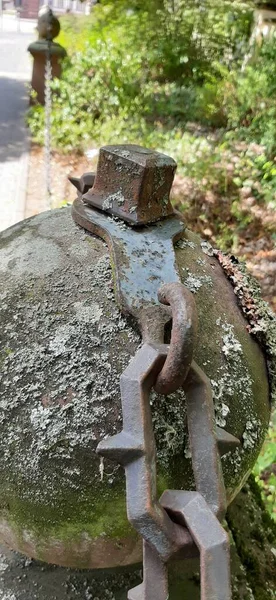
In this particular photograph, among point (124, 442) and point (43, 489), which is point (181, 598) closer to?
point (43, 489)

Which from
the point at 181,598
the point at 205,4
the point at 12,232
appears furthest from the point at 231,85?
the point at 181,598

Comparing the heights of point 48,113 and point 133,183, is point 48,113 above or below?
below

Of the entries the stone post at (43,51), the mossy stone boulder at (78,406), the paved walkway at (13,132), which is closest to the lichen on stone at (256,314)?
the mossy stone boulder at (78,406)

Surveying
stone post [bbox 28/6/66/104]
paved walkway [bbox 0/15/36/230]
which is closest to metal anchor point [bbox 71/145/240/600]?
paved walkway [bbox 0/15/36/230]

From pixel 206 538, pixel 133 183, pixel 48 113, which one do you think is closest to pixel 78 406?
pixel 206 538

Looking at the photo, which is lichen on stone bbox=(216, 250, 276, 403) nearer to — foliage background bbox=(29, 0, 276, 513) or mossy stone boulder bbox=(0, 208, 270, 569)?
mossy stone boulder bbox=(0, 208, 270, 569)

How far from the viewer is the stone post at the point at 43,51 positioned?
8.33 m

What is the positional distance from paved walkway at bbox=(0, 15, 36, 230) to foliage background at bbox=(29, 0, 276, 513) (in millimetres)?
368

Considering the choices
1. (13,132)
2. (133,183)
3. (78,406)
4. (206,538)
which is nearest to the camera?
(206,538)

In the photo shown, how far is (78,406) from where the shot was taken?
1269 mm

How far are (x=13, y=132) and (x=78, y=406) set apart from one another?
25.0 feet

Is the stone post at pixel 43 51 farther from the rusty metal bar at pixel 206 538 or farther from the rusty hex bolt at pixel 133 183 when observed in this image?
the rusty metal bar at pixel 206 538

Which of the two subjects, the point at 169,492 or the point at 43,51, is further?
the point at 43,51

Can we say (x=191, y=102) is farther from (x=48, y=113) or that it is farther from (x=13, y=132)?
(x=13, y=132)
